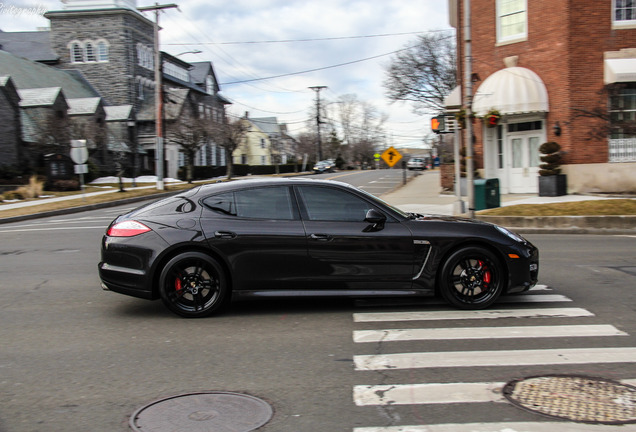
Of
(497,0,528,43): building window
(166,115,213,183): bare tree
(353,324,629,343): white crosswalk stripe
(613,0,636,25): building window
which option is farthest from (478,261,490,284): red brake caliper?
(166,115,213,183): bare tree

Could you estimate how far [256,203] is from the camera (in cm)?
643

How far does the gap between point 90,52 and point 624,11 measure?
155 ft

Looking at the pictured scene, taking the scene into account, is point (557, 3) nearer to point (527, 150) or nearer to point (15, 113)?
point (527, 150)

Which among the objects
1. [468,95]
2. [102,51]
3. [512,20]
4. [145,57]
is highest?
[145,57]

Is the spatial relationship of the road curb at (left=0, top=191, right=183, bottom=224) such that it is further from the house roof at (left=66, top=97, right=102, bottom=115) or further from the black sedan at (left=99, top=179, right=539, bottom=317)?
the black sedan at (left=99, top=179, right=539, bottom=317)

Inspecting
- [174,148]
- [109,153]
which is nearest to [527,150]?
[109,153]

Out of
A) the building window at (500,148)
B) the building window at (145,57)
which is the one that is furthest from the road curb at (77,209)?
the building window at (145,57)

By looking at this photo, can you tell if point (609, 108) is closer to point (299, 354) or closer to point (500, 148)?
point (500, 148)

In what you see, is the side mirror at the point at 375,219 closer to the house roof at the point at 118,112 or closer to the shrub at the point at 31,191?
the shrub at the point at 31,191

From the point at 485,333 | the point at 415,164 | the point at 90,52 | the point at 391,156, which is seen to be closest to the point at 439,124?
the point at 391,156

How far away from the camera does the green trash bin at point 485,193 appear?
17.1m

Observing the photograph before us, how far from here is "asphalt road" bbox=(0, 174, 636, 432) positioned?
3.88m

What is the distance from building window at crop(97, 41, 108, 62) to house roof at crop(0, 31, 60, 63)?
3922 millimetres

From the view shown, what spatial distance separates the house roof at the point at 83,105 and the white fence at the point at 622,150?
38449mm
